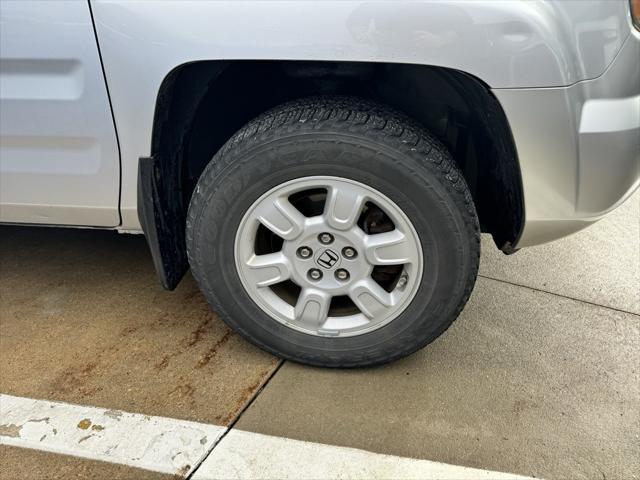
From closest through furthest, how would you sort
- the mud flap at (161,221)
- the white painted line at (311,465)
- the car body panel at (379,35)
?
1. the car body panel at (379,35)
2. the white painted line at (311,465)
3. the mud flap at (161,221)

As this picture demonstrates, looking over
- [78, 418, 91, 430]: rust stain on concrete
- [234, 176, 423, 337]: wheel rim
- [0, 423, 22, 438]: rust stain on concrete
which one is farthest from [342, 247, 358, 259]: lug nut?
[0, 423, 22, 438]: rust stain on concrete

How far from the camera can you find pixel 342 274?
1.90 meters

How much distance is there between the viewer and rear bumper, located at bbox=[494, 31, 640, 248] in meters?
1.55

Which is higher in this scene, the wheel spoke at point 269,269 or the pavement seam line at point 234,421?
the wheel spoke at point 269,269

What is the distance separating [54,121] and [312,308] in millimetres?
1046

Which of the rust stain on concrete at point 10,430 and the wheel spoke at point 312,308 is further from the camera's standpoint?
the wheel spoke at point 312,308

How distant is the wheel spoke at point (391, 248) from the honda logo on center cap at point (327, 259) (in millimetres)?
109

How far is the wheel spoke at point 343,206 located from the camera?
1765mm

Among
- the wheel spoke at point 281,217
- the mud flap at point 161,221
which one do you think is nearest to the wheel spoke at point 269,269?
the wheel spoke at point 281,217

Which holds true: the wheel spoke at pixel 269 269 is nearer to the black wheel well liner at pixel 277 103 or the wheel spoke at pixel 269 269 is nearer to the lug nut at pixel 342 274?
the lug nut at pixel 342 274

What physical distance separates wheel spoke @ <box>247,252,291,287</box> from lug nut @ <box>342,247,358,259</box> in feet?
0.63

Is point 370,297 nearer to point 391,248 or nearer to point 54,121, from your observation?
point 391,248

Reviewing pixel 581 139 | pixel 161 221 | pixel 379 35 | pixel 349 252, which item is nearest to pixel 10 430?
pixel 161 221

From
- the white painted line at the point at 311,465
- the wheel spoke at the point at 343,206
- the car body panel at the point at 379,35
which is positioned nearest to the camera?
the car body panel at the point at 379,35
